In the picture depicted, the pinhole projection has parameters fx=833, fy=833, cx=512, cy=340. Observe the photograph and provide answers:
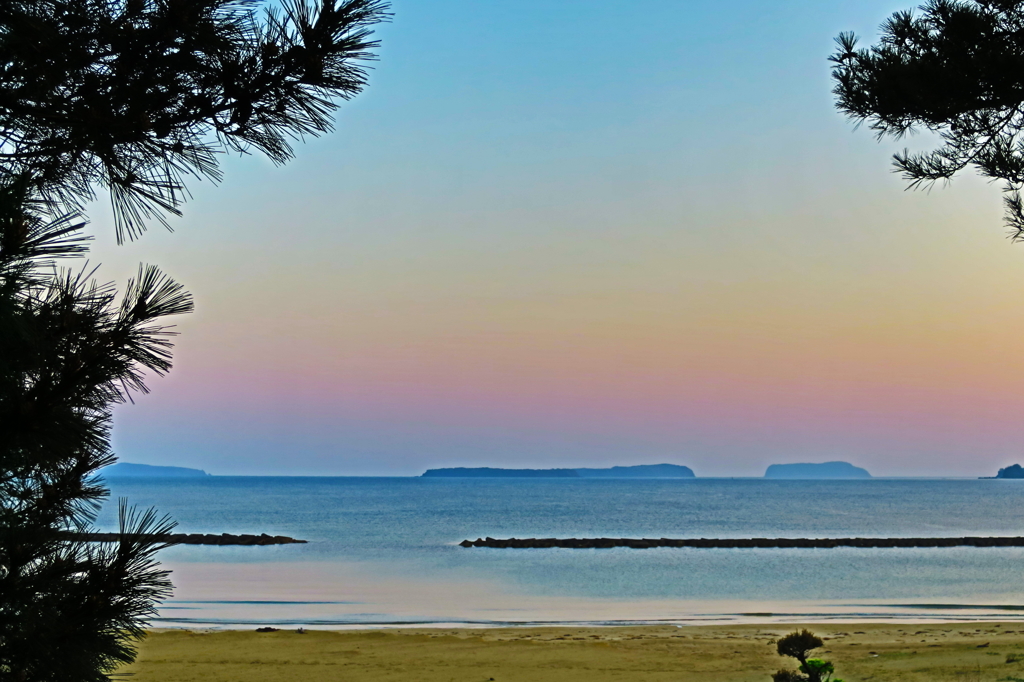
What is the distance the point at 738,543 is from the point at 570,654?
33938mm

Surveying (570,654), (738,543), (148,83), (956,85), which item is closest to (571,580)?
(570,654)

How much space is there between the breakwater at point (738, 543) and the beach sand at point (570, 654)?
27.2 metres

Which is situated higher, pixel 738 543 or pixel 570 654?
pixel 738 543

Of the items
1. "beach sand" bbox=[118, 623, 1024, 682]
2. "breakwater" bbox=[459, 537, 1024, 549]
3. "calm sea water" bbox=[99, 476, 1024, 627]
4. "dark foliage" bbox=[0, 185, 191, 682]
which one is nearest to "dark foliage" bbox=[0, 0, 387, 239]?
"dark foliage" bbox=[0, 185, 191, 682]

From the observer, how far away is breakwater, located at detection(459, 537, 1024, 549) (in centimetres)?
4459

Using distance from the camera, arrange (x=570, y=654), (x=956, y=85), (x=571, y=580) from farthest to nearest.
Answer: (x=571, y=580) < (x=570, y=654) < (x=956, y=85)

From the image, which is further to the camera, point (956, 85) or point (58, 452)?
point (956, 85)

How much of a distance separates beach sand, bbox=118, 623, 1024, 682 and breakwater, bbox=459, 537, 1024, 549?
27150 mm

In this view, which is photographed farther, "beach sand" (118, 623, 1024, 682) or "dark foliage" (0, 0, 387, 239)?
"beach sand" (118, 623, 1024, 682)

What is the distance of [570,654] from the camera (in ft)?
47.0

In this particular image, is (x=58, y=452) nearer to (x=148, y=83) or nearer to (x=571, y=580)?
(x=148, y=83)

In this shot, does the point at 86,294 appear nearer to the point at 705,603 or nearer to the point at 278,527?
the point at 705,603

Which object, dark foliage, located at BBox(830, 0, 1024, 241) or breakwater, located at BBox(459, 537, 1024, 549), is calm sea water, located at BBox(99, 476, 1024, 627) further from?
dark foliage, located at BBox(830, 0, 1024, 241)

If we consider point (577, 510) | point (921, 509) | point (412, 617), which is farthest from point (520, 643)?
point (921, 509)
